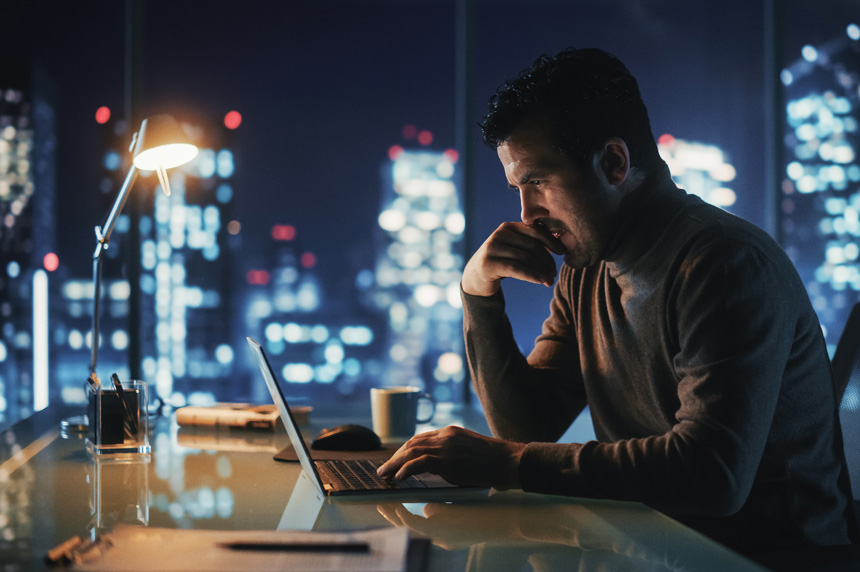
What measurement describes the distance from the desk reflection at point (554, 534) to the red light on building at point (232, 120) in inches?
181

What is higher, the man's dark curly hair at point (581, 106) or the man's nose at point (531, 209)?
the man's dark curly hair at point (581, 106)

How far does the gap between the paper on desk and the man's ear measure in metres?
0.74

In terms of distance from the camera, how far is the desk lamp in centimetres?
155

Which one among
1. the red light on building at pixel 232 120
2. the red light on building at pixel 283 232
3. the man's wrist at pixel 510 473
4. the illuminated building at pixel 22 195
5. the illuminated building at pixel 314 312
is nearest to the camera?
the man's wrist at pixel 510 473

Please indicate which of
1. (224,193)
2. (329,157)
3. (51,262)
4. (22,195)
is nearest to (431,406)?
(51,262)

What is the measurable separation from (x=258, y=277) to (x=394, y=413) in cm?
675

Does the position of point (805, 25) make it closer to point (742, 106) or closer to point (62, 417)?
point (742, 106)

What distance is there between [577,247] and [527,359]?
35 cm

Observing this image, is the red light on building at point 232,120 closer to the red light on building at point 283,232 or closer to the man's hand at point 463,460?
the red light on building at point 283,232

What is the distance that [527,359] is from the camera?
5.13 ft

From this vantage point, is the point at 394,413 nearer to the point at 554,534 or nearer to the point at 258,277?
the point at 554,534

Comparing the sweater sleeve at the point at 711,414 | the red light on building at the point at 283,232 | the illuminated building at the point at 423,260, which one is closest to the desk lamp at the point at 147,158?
the sweater sleeve at the point at 711,414

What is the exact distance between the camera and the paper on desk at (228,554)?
625mm

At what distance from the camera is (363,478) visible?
1085 millimetres
